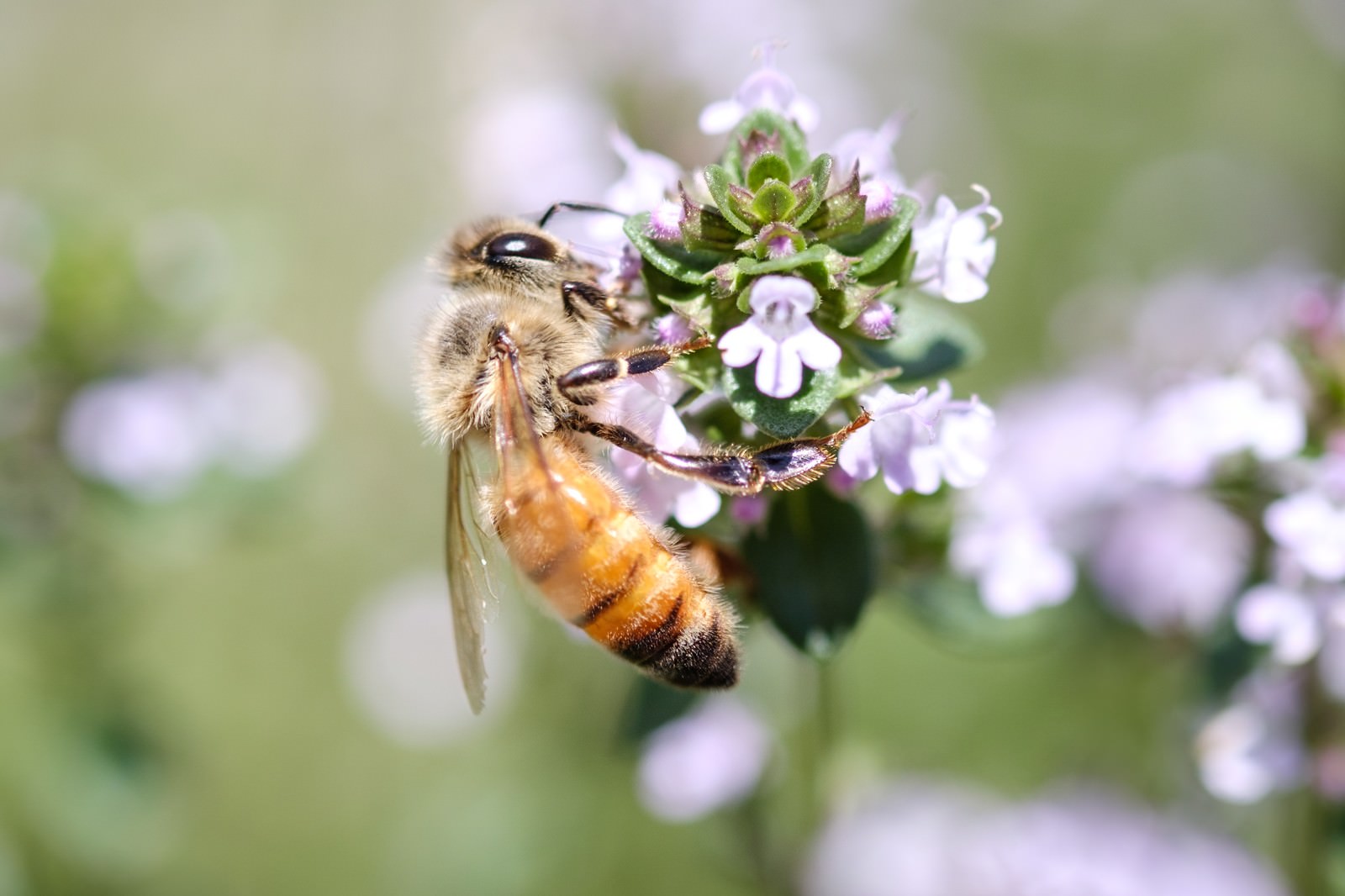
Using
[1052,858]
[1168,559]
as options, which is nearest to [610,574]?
[1052,858]

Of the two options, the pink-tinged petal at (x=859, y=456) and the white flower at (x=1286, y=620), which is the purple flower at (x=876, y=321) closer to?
the pink-tinged petal at (x=859, y=456)

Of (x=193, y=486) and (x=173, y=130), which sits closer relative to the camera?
(x=193, y=486)

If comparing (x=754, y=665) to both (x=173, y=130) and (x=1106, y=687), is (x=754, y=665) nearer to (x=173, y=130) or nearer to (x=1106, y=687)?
(x=1106, y=687)

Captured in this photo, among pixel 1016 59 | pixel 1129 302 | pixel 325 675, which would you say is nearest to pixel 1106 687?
pixel 1129 302

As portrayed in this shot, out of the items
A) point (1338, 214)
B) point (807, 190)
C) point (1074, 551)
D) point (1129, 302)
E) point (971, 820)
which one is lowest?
point (971, 820)

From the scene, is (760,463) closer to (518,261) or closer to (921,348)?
(921,348)

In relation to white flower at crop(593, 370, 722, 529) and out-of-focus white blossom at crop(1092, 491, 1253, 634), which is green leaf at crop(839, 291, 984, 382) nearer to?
white flower at crop(593, 370, 722, 529)

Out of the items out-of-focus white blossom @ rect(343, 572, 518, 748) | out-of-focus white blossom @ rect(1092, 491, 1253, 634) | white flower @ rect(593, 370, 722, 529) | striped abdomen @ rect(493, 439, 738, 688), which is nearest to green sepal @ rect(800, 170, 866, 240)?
white flower @ rect(593, 370, 722, 529)
